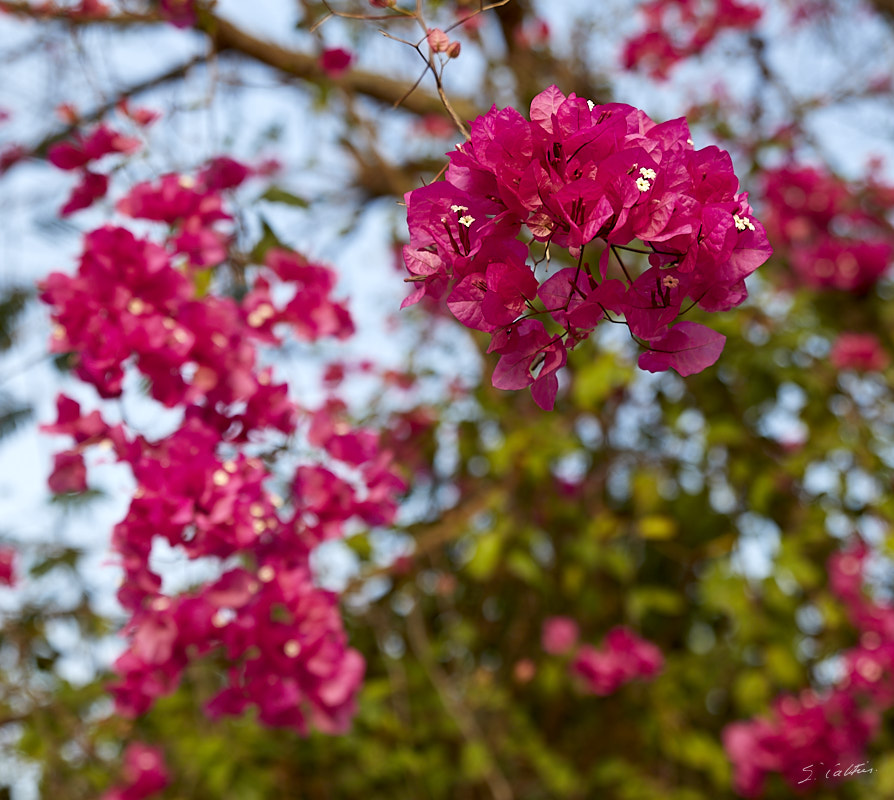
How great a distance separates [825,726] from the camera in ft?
7.17

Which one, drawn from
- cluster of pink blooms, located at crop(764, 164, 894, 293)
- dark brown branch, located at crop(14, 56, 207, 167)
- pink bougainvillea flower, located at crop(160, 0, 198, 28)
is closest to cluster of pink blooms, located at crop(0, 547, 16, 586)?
dark brown branch, located at crop(14, 56, 207, 167)

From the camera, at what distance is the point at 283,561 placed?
1180 millimetres

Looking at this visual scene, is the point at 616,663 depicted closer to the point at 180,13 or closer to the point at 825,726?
the point at 825,726

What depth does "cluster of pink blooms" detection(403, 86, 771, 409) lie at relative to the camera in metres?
0.62

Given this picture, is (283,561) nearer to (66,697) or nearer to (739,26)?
(66,697)

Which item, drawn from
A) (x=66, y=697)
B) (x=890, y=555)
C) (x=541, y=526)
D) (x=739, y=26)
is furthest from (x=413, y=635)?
(x=739, y=26)

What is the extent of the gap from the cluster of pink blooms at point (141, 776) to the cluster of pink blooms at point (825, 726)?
155 centimetres

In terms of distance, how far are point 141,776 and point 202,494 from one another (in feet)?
4.58

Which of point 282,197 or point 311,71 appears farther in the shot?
point 311,71

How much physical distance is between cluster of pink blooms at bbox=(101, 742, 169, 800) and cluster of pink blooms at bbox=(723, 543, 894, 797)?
1.55 metres

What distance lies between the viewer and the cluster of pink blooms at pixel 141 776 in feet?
6.72

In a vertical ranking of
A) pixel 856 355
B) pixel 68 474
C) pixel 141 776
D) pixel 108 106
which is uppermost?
pixel 108 106

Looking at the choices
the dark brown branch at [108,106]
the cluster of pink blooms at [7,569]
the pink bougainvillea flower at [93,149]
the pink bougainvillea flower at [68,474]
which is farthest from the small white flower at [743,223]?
the cluster of pink blooms at [7,569]

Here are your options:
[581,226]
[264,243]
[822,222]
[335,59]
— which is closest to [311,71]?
[335,59]
